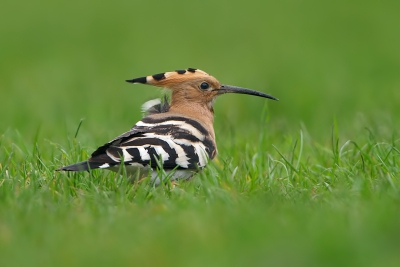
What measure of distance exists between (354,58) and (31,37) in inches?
206

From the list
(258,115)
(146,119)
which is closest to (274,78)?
(258,115)

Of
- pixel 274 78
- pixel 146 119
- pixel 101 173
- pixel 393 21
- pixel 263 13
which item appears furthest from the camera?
pixel 263 13

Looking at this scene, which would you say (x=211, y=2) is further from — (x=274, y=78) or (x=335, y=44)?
(x=274, y=78)

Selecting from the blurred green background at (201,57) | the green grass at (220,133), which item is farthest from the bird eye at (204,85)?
the green grass at (220,133)

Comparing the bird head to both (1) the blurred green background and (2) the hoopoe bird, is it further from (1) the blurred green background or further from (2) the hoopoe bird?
(1) the blurred green background

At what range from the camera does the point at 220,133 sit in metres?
7.24

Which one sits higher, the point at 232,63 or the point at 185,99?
the point at 185,99

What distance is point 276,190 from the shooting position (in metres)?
4.44

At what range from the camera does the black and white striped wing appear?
4.66 metres

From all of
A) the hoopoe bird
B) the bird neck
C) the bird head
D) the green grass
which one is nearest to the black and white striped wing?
the hoopoe bird

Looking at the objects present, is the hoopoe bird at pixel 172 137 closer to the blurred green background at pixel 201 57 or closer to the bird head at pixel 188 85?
the bird head at pixel 188 85

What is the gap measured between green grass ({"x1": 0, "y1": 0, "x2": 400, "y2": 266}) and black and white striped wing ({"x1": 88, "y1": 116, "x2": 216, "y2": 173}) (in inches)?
5.7

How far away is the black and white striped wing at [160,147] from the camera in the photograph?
4.66 meters

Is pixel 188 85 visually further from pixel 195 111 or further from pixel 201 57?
pixel 201 57
